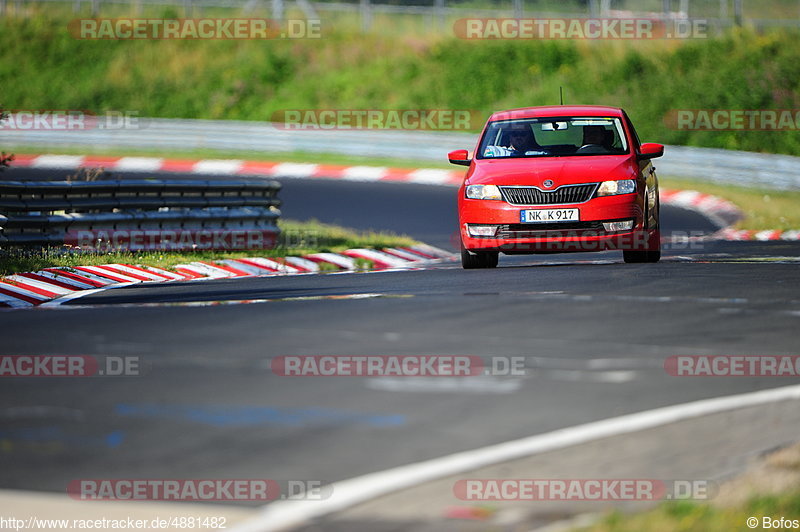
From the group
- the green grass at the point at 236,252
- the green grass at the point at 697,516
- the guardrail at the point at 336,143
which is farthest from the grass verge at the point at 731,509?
the guardrail at the point at 336,143

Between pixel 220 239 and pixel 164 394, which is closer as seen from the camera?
pixel 164 394

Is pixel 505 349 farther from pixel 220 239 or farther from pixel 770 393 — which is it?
pixel 220 239

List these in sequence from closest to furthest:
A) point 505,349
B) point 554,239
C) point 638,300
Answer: point 505,349, point 638,300, point 554,239

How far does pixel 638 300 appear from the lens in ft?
37.1

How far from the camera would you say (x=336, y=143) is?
3734 centimetres

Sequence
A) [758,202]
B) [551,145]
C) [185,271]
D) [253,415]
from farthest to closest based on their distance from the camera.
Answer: [758,202]
[185,271]
[551,145]
[253,415]

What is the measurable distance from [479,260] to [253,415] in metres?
8.85

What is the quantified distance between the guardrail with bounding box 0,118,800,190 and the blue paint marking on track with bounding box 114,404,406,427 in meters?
24.5

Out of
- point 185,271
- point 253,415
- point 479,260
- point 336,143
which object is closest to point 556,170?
point 479,260

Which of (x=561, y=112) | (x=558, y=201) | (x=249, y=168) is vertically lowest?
(x=249, y=168)

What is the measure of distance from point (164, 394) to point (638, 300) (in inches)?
192

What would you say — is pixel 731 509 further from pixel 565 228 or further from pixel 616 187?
pixel 616 187

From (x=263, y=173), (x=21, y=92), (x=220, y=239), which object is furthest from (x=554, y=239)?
(x=21, y=92)

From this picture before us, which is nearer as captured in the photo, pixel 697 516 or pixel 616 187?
pixel 697 516
